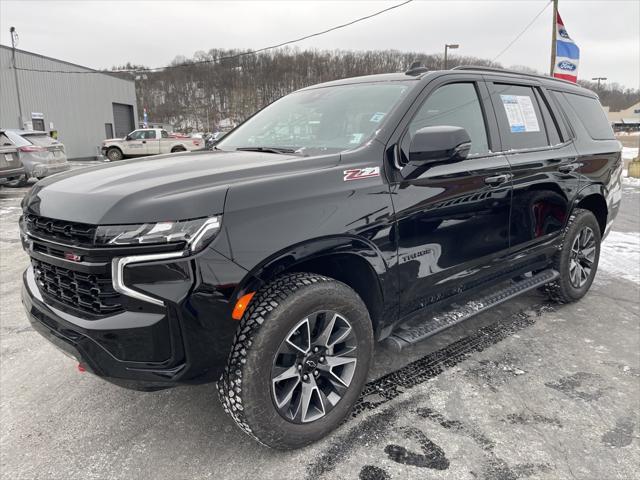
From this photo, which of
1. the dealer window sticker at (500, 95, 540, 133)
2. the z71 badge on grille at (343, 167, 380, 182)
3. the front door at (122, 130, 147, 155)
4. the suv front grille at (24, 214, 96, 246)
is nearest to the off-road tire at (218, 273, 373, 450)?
the z71 badge on grille at (343, 167, 380, 182)

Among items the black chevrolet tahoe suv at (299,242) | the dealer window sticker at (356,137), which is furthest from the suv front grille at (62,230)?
the dealer window sticker at (356,137)

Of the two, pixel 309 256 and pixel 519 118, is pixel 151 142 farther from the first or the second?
pixel 309 256

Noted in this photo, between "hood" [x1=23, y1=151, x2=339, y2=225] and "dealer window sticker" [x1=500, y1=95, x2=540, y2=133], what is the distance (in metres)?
1.69

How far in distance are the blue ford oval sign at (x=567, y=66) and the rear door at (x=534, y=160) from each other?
14.5 m

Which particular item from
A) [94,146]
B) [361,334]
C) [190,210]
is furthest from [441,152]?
[94,146]

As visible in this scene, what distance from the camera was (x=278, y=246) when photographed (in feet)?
6.72

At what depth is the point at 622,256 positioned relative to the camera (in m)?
5.84

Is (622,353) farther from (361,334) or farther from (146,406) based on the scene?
(146,406)

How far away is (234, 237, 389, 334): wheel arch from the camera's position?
6.77 feet

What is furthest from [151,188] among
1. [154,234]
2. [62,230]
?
[62,230]

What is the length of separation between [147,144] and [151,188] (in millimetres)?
24282

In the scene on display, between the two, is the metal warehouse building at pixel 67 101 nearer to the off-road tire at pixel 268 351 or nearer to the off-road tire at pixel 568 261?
the off-road tire at pixel 568 261

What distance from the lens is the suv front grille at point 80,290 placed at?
1914mm

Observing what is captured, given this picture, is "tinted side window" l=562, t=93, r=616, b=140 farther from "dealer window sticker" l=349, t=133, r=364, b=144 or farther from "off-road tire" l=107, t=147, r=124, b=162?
"off-road tire" l=107, t=147, r=124, b=162
